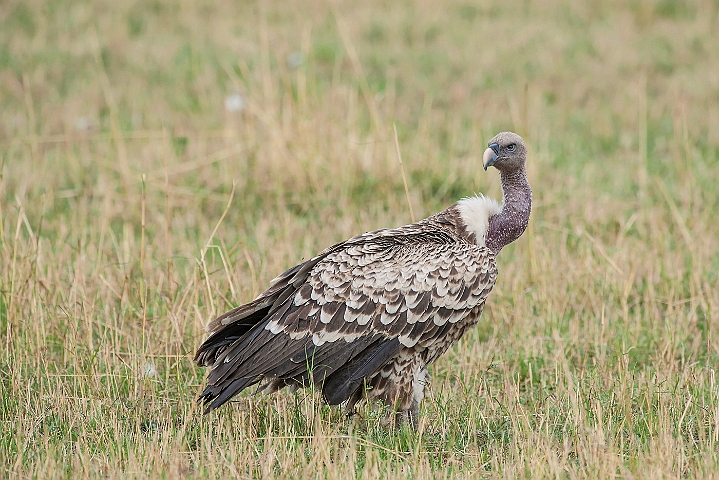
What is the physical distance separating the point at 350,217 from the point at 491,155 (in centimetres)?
264

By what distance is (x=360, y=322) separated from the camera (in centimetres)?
453

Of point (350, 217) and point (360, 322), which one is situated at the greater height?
point (350, 217)

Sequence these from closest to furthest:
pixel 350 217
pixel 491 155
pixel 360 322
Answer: pixel 360 322 → pixel 491 155 → pixel 350 217

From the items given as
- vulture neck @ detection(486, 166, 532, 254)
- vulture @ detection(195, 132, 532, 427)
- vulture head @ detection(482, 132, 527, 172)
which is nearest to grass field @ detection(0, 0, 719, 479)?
vulture @ detection(195, 132, 532, 427)

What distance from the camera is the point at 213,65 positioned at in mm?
11297

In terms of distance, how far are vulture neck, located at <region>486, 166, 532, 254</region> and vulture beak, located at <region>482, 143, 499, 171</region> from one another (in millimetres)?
123

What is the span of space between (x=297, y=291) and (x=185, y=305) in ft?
4.31

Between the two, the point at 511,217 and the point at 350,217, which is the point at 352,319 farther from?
the point at 350,217

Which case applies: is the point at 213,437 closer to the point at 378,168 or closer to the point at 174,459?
the point at 174,459

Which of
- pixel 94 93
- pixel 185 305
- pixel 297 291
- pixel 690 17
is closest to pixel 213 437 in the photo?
pixel 297 291

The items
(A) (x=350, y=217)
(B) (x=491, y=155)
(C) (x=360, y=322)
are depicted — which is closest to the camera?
(C) (x=360, y=322)

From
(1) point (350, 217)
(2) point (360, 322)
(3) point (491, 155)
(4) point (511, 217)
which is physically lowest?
(2) point (360, 322)

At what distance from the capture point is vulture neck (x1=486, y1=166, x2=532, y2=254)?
4875 millimetres

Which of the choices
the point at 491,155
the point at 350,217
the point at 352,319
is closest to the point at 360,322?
the point at 352,319
